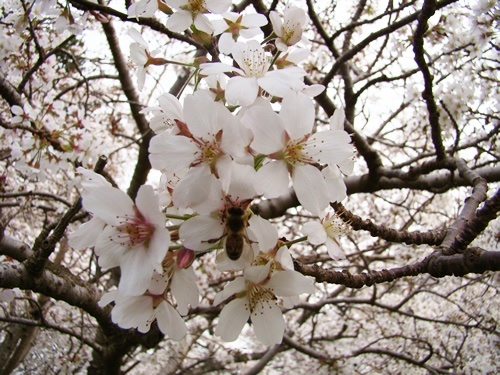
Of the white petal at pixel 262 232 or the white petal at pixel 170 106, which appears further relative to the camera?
the white petal at pixel 170 106

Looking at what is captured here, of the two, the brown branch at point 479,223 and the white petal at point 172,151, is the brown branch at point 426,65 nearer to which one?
the brown branch at point 479,223

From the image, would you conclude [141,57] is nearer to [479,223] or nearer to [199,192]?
[199,192]

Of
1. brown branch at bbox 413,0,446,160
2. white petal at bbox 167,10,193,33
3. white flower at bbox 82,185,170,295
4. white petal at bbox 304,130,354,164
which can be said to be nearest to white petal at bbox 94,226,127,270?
white flower at bbox 82,185,170,295

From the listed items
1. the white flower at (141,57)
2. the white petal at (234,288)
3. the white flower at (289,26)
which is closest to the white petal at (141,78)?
the white flower at (141,57)

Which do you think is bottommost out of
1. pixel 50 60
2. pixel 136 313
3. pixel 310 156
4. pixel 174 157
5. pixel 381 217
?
pixel 136 313

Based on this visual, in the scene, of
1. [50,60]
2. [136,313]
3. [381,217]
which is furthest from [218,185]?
[381,217]

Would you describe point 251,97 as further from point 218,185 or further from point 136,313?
point 136,313

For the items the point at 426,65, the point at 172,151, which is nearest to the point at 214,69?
the point at 172,151
